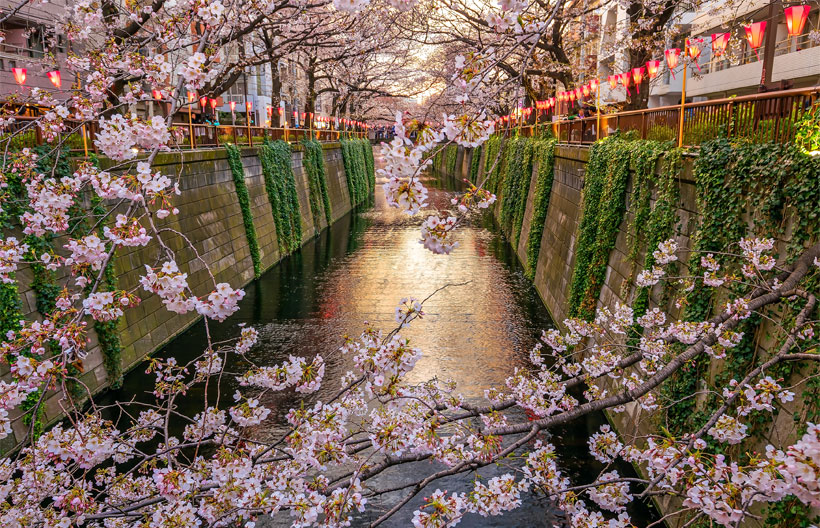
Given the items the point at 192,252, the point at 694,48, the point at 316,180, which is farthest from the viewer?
the point at 316,180

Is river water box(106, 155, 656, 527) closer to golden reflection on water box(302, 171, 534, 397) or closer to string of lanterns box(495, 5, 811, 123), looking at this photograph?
golden reflection on water box(302, 171, 534, 397)

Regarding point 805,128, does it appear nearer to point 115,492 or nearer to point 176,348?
point 115,492

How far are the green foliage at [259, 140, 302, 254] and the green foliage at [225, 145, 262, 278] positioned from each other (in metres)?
2.73

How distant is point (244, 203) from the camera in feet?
67.1

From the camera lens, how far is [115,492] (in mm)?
5148

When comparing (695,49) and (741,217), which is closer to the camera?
(741,217)

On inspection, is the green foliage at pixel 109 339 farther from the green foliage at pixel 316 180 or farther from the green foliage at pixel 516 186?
the green foliage at pixel 316 180

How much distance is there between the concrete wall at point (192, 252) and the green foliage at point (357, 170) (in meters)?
15.0

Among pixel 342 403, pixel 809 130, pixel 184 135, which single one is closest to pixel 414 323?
pixel 184 135

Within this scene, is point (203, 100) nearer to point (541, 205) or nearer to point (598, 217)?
point (598, 217)

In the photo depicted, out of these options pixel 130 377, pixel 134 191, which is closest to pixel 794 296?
pixel 134 191

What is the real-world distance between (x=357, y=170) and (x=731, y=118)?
39400 mm

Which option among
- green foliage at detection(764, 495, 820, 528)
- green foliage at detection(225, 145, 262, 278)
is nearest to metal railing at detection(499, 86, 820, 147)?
green foliage at detection(764, 495, 820, 528)

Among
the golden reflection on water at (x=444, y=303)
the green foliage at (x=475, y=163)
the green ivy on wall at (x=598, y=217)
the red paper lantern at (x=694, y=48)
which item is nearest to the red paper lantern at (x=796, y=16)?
the red paper lantern at (x=694, y=48)
